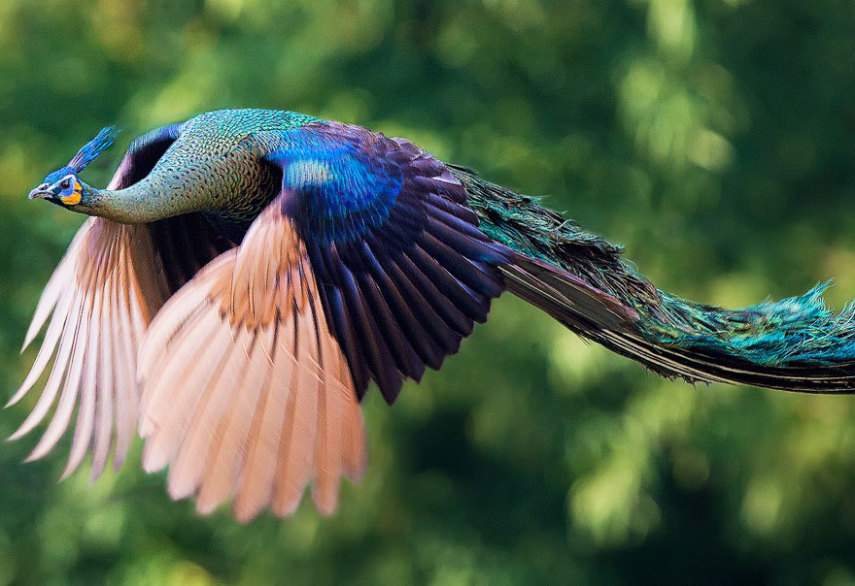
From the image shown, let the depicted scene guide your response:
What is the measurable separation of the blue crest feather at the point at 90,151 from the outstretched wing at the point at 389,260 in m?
0.51

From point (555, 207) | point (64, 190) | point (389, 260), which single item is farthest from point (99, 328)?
point (555, 207)

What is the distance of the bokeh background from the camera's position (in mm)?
6914

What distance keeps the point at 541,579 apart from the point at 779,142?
120 inches

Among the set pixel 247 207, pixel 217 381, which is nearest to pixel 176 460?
pixel 217 381

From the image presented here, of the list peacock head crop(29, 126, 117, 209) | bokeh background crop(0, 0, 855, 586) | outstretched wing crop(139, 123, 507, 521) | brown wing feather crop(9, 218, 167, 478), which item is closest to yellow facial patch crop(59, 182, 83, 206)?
peacock head crop(29, 126, 117, 209)

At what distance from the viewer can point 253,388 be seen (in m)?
2.78

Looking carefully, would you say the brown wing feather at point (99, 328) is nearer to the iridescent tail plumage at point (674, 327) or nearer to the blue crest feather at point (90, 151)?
the blue crest feather at point (90, 151)

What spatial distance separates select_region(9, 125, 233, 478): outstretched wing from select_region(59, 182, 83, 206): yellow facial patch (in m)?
0.53

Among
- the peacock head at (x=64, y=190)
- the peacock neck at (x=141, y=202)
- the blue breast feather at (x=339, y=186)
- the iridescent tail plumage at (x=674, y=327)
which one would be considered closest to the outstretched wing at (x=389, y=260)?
the blue breast feather at (x=339, y=186)

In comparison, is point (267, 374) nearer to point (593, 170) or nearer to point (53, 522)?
point (593, 170)

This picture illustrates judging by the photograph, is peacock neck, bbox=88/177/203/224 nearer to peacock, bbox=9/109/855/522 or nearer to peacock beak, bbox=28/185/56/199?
peacock, bbox=9/109/855/522

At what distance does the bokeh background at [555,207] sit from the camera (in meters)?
6.91

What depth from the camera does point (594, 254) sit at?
327cm

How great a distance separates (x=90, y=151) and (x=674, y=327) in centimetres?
155
